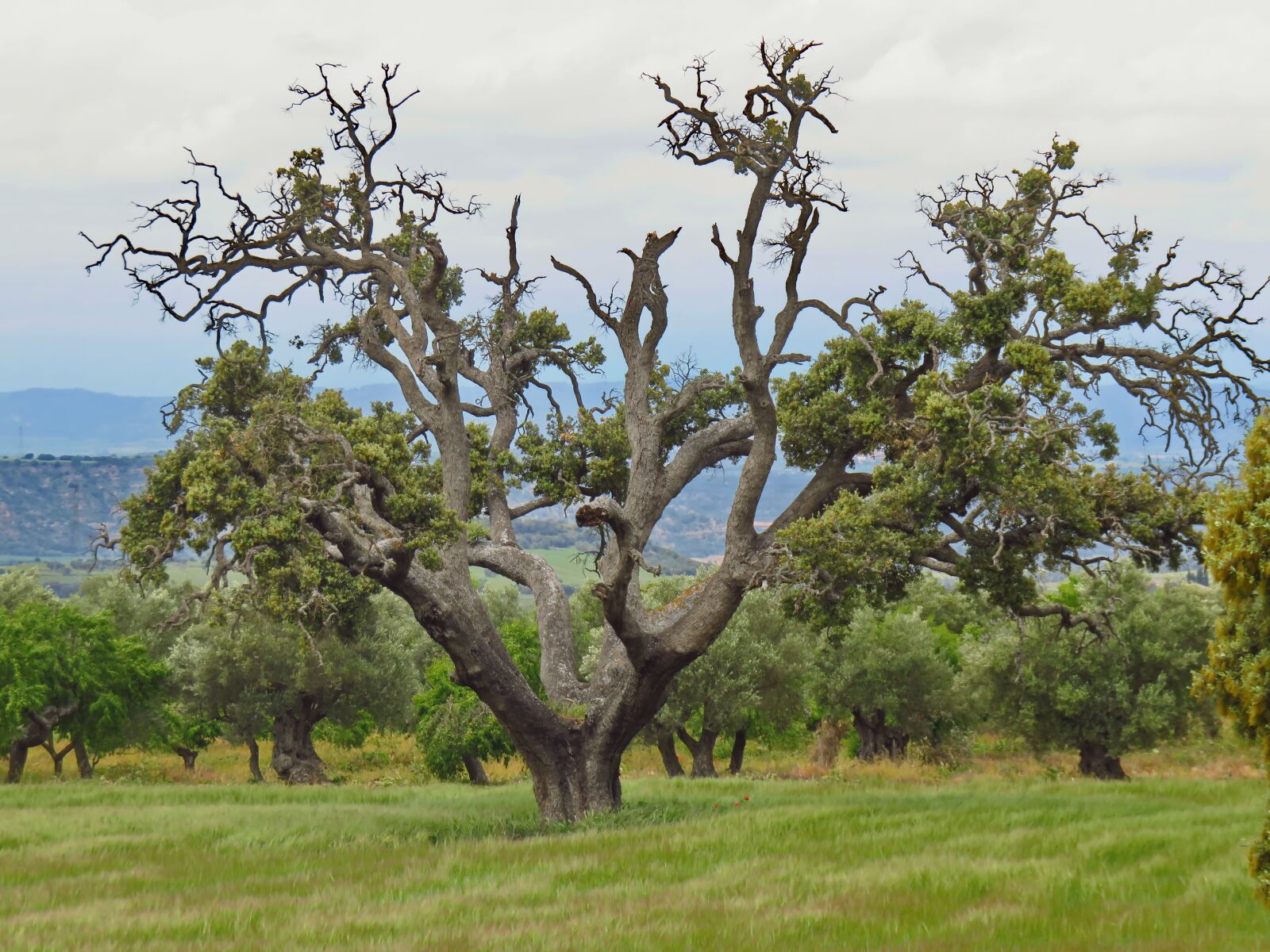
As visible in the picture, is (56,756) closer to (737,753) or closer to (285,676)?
(285,676)

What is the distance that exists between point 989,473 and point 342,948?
42.1 feet

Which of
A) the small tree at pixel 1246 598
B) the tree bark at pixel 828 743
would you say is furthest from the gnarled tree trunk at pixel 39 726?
the small tree at pixel 1246 598

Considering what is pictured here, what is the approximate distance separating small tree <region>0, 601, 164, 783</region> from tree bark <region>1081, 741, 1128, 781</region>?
35.4 m

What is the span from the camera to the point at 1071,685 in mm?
42719

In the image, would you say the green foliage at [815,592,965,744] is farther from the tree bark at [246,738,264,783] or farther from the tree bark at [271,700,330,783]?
the tree bark at [246,738,264,783]

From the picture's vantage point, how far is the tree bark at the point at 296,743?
52656mm

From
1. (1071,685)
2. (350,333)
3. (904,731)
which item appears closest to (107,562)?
(350,333)

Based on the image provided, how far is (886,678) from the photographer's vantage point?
52.8 metres

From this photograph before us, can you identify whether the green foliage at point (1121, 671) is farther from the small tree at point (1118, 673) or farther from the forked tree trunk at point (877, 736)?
the forked tree trunk at point (877, 736)

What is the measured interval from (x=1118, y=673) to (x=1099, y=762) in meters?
4.47

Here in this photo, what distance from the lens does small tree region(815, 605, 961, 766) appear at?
2052 inches

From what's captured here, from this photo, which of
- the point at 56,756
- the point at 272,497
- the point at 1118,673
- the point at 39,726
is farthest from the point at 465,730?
the point at 272,497

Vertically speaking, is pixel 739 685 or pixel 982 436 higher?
pixel 982 436

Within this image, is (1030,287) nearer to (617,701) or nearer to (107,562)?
(617,701)
